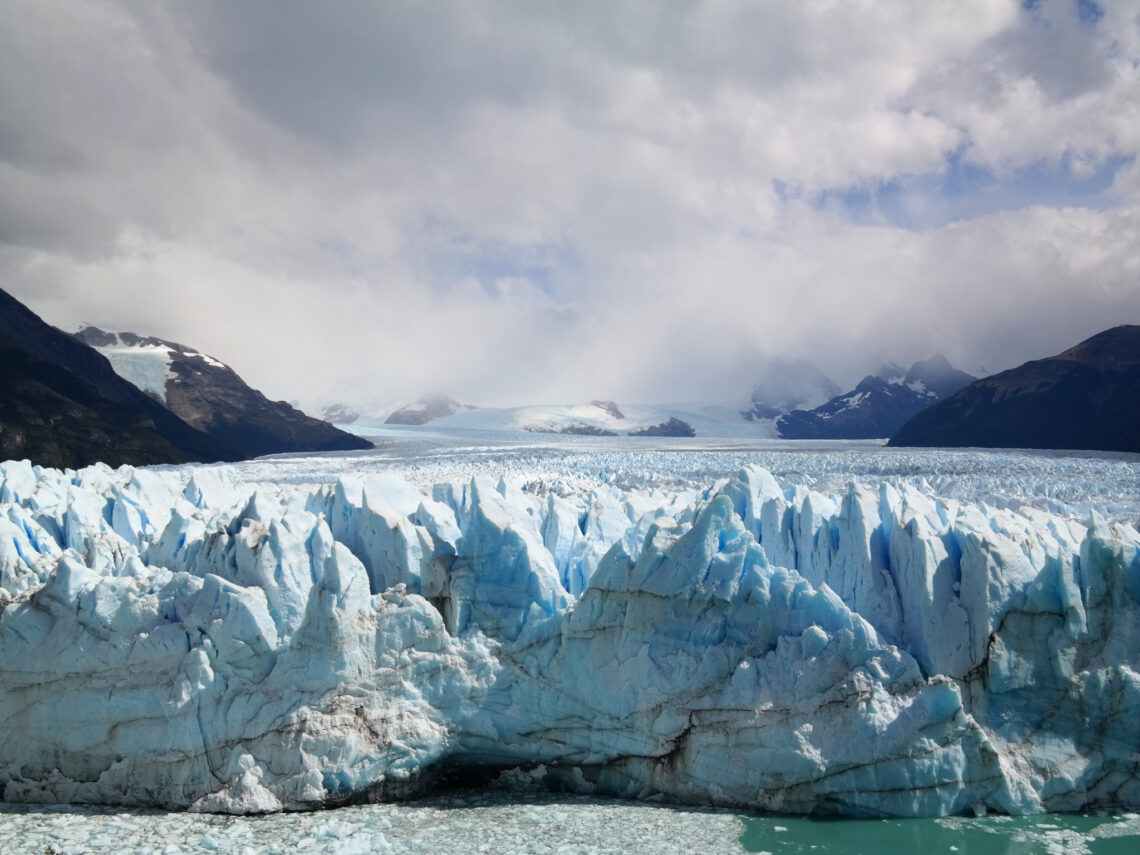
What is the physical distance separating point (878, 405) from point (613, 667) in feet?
317

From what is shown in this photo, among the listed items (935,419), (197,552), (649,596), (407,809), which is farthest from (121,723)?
(935,419)

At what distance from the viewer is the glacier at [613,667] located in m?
7.72

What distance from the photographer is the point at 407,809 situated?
8.05 m

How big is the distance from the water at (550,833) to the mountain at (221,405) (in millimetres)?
50847

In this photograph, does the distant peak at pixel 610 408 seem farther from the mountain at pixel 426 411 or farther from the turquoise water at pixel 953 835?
the turquoise water at pixel 953 835

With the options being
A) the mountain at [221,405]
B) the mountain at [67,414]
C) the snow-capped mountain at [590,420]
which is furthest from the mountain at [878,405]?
the mountain at [67,414]

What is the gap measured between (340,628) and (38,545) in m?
5.58

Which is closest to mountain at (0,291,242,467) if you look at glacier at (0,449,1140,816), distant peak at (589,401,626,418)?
glacier at (0,449,1140,816)

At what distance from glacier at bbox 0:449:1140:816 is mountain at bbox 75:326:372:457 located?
162 ft

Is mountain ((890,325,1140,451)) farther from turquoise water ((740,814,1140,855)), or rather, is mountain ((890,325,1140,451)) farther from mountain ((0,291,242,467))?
mountain ((0,291,242,467))

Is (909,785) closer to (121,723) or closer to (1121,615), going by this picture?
(1121,615)

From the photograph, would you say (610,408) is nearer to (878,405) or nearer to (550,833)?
(878,405)

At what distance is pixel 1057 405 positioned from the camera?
1922 inches

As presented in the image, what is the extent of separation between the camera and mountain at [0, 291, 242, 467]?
1433 inches
